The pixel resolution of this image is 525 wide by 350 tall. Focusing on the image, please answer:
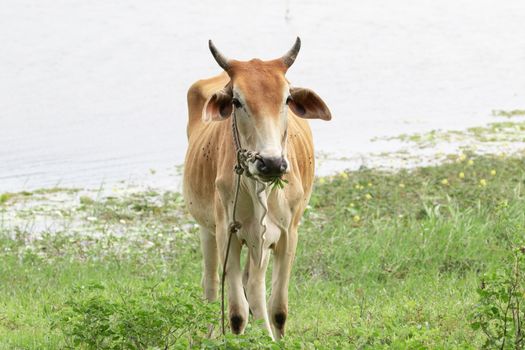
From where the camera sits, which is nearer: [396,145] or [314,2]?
[396,145]

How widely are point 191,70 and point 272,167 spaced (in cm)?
1176

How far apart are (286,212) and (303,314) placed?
3.89ft

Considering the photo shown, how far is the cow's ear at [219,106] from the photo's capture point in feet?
18.3

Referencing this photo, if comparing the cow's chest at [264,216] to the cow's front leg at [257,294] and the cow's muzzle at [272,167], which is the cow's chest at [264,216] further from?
the cow's muzzle at [272,167]

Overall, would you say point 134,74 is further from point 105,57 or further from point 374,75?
point 374,75

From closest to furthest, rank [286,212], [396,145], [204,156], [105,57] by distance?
[286,212]
[204,156]
[396,145]
[105,57]

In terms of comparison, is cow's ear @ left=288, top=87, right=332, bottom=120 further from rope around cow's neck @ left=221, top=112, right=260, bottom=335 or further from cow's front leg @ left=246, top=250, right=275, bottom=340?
cow's front leg @ left=246, top=250, right=275, bottom=340

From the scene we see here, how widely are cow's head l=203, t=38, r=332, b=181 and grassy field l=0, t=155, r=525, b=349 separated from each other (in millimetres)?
739

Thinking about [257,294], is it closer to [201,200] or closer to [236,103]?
[201,200]

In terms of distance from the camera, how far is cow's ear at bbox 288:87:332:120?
577 centimetres

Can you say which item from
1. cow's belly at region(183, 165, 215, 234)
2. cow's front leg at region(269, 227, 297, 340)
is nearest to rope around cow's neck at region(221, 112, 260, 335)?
cow's front leg at region(269, 227, 297, 340)

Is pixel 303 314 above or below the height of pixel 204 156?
below

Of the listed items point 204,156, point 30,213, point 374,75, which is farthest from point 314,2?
point 204,156

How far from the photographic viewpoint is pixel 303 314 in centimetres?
697
